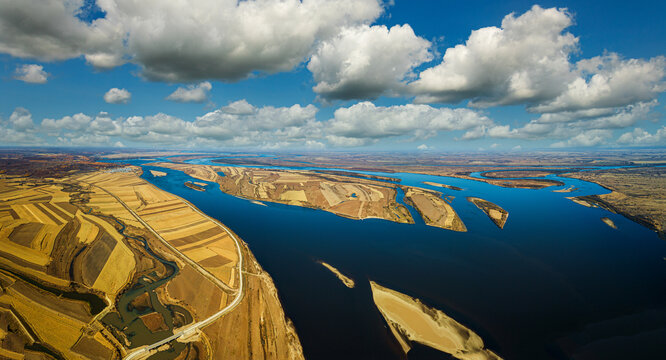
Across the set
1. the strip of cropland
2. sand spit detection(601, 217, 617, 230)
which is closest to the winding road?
the strip of cropland

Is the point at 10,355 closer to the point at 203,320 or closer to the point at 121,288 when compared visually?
the point at 121,288

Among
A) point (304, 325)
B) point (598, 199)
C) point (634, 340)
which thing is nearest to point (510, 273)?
point (634, 340)

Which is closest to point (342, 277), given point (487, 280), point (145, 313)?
point (487, 280)

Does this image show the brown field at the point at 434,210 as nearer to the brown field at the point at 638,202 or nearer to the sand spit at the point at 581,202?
the brown field at the point at 638,202

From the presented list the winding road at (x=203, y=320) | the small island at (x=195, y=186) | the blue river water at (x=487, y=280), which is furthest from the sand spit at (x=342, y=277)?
the small island at (x=195, y=186)

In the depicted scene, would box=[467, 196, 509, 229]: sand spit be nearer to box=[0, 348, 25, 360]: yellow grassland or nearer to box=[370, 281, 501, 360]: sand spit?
box=[370, 281, 501, 360]: sand spit

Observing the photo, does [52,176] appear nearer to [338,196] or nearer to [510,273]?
[338,196]

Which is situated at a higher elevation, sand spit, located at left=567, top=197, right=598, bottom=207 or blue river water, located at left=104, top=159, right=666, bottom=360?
sand spit, located at left=567, top=197, right=598, bottom=207
